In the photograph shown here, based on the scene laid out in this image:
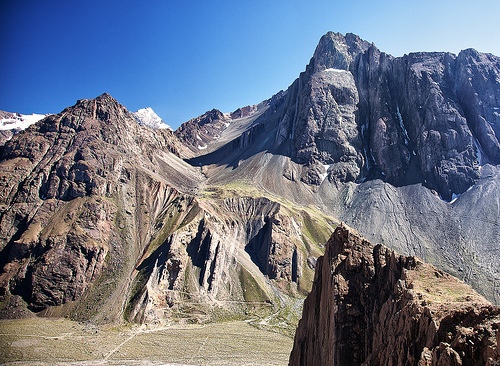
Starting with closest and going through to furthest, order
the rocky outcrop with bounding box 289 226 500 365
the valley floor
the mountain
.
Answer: the rocky outcrop with bounding box 289 226 500 365, the valley floor, the mountain

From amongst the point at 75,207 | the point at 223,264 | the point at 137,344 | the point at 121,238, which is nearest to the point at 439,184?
the point at 223,264

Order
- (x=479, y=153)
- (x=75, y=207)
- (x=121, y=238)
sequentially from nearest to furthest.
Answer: (x=121, y=238)
(x=75, y=207)
(x=479, y=153)

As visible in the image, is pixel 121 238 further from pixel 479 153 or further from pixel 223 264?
pixel 479 153

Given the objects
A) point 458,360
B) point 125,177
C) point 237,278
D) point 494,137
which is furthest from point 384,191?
point 458,360

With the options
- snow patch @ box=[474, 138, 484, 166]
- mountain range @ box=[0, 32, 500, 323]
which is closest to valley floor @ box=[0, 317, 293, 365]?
mountain range @ box=[0, 32, 500, 323]

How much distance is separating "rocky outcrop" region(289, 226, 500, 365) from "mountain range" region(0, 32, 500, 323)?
8194 cm

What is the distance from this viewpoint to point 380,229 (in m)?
154

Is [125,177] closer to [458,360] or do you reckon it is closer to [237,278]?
[237,278]

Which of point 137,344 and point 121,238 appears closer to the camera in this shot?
point 137,344

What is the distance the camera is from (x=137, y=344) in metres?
84.1

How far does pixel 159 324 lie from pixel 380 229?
99460 mm

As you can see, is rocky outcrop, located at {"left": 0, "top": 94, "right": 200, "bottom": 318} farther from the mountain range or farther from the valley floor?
the valley floor

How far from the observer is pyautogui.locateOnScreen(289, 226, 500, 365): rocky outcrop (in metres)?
14.8

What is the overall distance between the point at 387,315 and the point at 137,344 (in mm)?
77129
